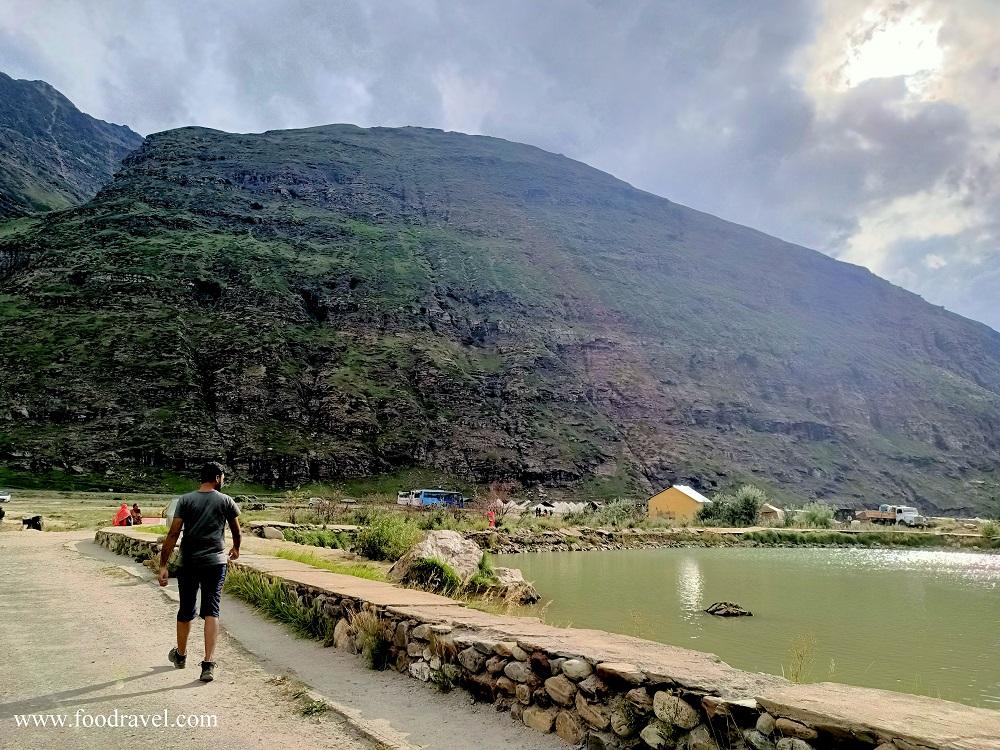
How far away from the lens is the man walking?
6605mm

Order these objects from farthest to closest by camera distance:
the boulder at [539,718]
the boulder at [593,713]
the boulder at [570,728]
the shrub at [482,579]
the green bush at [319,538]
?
the green bush at [319,538], the shrub at [482,579], the boulder at [539,718], the boulder at [570,728], the boulder at [593,713]

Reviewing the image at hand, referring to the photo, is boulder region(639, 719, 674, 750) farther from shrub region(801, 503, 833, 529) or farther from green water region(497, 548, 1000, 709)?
shrub region(801, 503, 833, 529)

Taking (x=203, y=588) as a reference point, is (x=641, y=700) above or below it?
below

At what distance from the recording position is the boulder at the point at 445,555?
1345cm

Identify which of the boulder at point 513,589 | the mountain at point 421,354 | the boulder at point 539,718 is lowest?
the boulder at point 513,589

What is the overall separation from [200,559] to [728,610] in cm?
→ 1381

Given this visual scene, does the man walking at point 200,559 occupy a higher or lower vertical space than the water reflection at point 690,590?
higher

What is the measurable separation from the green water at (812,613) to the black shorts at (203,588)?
6275mm

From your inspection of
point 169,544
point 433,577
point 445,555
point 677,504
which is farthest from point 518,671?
point 677,504

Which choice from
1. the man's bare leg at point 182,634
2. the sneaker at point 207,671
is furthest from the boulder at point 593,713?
the man's bare leg at point 182,634

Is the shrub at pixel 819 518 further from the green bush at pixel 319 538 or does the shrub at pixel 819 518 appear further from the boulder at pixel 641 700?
the boulder at pixel 641 700

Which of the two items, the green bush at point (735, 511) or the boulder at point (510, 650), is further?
the green bush at point (735, 511)

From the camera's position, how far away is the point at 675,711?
4.17 metres

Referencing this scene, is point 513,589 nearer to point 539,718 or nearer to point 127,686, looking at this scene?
point 127,686
